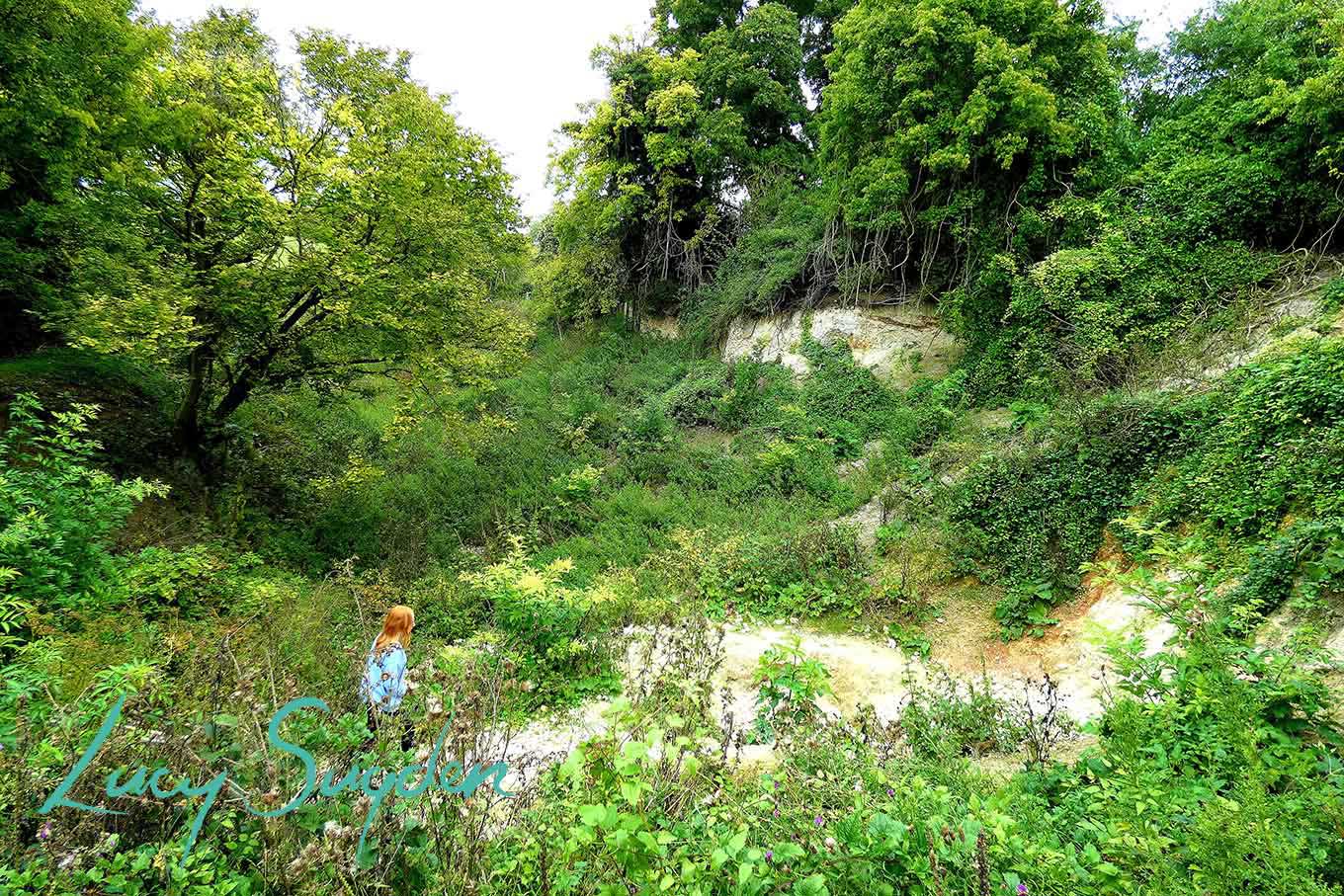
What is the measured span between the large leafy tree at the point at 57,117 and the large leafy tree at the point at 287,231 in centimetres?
35

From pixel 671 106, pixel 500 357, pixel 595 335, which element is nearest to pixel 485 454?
pixel 500 357

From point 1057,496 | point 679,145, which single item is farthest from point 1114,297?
point 679,145

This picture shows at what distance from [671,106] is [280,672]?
18.0 m

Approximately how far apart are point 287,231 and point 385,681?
25.0 feet

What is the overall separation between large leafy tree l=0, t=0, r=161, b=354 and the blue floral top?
805 centimetres

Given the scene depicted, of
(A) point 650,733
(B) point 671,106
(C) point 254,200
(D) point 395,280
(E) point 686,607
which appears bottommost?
(E) point 686,607

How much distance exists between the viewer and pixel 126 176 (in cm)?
706

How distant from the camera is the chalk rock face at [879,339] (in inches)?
491

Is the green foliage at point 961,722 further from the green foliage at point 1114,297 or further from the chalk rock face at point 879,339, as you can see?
the chalk rock face at point 879,339

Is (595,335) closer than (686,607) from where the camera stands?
No

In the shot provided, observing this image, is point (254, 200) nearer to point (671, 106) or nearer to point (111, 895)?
point (111, 895)

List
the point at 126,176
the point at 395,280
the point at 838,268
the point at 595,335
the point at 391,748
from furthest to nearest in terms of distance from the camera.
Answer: the point at 595,335 < the point at 838,268 < the point at 395,280 < the point at 126,176 < the point at 391,748

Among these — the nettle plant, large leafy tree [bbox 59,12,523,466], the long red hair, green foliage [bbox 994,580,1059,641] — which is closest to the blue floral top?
the long red hair

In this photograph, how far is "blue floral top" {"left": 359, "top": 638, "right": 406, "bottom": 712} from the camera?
9.07ft
